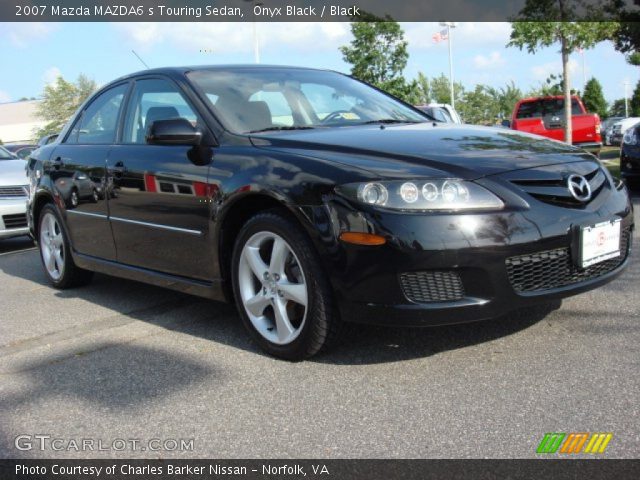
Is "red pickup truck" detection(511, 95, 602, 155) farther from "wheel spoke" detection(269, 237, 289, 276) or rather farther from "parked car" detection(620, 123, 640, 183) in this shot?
"wheel spoke" detection(269, 237, 289, 276)

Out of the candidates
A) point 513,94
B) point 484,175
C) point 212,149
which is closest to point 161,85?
point 212,149

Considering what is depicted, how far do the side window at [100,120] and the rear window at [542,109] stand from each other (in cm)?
1345

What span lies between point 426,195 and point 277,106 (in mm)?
1480

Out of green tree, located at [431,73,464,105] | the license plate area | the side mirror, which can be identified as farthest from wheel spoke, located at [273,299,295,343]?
green tree, located at [431,73,464,105]

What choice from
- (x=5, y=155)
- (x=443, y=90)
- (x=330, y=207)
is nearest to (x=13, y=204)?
(x=5, y=155)

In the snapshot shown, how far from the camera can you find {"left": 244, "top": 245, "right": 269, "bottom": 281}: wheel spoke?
11.6ft

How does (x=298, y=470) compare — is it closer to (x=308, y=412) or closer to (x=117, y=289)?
(x=308, y=412)

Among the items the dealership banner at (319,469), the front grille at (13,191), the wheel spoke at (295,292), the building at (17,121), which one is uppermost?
the building at (17,121)

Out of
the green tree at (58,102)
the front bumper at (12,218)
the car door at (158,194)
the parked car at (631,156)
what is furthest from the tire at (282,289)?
the green tree at (58,102)

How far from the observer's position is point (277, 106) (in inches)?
165

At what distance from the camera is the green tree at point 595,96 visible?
192 feet

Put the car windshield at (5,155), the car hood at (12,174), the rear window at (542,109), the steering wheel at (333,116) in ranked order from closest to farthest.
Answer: the steering wheel at (333,116) < the car hood at (12,174) < the car windshield at (5,155) < the rear window at (542,109)

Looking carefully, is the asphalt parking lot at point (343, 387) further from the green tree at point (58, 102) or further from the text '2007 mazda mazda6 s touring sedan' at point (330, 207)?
the green tree at point (58, 102)

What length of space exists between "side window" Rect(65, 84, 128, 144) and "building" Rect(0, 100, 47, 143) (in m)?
88.9
